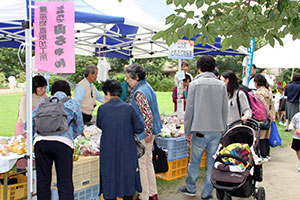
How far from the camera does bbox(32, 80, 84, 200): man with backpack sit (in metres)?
3.12

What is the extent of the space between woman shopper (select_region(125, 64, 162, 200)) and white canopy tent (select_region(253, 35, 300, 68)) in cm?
980

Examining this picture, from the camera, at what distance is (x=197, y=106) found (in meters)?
4.04

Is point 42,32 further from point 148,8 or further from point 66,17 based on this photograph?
point 148,8

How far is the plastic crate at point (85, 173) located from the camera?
3.67 meters

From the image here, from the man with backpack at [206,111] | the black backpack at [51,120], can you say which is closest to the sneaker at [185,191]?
the man with backpack at [206,111]

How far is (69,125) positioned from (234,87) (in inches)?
113

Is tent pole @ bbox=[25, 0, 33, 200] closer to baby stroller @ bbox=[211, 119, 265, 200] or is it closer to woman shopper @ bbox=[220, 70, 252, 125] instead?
baby stroller @ bbox=[211, 119, 265, 200]

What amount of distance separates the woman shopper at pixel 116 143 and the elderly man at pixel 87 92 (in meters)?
1.66

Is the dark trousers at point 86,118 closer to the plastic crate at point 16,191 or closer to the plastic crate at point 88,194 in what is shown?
the plastic crate at point 88,194

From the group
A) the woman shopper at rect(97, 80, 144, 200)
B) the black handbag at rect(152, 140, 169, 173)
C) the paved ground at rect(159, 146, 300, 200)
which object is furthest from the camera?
the paved ground at rect(159, 146, 300, 200)

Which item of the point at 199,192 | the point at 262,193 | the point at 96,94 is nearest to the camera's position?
the point at 262,193

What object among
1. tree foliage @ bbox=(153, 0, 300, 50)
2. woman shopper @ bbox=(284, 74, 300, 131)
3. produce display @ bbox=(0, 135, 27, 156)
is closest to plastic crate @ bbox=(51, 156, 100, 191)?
produce display @ bbox=(0, 135, 27, 156)

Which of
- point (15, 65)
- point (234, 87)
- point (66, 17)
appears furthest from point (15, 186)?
point (15, 65)

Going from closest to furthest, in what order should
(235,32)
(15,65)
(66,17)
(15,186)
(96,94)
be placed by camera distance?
(235,32), (66,17), (15,186), (96,94), (15,65)
